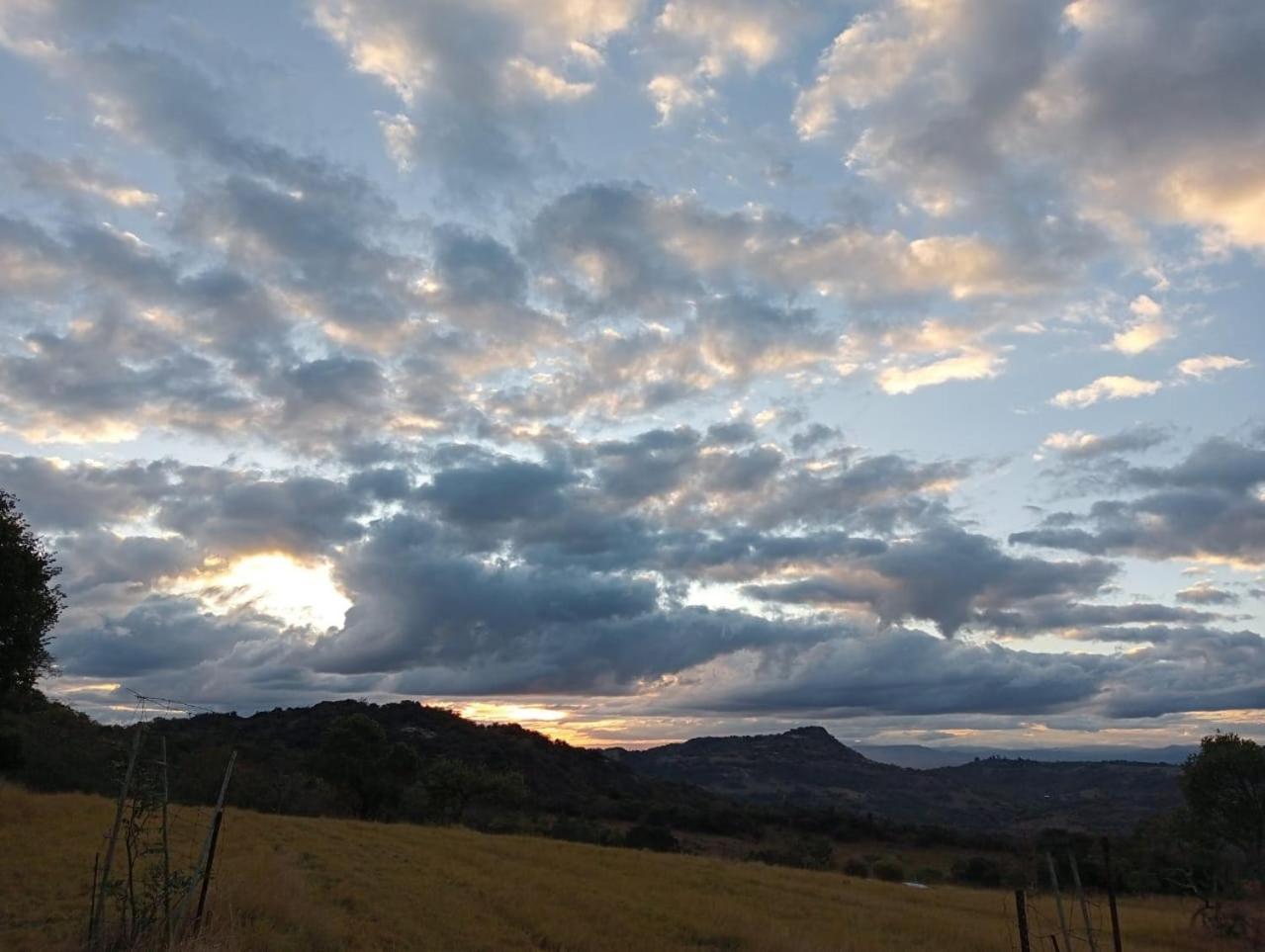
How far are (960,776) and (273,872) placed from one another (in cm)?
18457

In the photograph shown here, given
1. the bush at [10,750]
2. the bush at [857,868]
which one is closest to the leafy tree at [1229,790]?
the bush at [857,868]

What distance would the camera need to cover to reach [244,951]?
15.4 m

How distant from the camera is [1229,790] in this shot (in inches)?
1604

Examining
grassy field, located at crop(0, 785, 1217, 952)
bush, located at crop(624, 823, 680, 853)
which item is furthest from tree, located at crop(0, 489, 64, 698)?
bush, located at crop(624, 823, 680, 853)

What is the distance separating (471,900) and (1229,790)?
112 ft

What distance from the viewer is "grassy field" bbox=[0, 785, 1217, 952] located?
734 inches

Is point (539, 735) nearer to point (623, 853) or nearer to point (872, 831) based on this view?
point (872, 831)

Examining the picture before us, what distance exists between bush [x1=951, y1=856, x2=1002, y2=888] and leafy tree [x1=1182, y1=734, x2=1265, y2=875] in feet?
56.0

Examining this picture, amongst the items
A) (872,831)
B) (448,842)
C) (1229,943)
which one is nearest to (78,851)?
(448,842)

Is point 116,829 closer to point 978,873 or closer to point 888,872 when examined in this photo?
point 888,872

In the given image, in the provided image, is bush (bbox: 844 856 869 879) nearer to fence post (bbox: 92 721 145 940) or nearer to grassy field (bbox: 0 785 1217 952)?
grassy field (bbox: 0 785 1217 952)

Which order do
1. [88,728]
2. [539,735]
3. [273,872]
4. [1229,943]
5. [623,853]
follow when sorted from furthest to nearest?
[539,735], [88,728], [623,853], [1229,943], [273,872]

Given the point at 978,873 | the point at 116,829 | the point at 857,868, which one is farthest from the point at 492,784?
the point at 116,829

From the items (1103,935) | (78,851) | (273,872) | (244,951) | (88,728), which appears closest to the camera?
(244,951)
